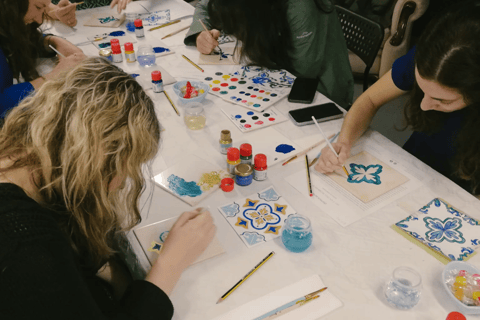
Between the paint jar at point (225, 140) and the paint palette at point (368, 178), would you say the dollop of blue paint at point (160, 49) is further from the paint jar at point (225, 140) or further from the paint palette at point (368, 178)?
the paint palette at point (368, 178)

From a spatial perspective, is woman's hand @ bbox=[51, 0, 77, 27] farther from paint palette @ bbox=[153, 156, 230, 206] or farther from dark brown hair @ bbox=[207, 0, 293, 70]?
paint palette @ bbox=[153, 156, 230, 206]

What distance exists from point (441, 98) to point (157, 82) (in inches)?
46.1

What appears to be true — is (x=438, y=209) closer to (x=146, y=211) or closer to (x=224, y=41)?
(x=146, y=211)

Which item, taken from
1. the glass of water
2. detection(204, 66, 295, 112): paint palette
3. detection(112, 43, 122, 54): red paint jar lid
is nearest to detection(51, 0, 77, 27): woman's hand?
detection(112, 43, 122, 54): red paint jar lid

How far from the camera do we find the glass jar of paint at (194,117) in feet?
5.02

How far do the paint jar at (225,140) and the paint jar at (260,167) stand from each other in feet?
0.54

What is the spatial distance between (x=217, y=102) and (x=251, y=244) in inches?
32.5

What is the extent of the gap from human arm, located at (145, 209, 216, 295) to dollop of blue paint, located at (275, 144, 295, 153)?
428mm

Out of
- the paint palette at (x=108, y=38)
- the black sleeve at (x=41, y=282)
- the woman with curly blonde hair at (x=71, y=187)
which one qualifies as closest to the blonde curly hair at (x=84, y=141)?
the woman with curly blonde hair at (x=71, y=187)

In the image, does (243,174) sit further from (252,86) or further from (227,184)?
(252,86)

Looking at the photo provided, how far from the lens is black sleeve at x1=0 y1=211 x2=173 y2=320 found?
2.16 feet

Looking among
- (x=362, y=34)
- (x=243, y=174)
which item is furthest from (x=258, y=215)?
(x=362, y=34)

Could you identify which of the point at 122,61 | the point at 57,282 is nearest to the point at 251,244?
the point at 57,282

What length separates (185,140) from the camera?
58.1 inches
